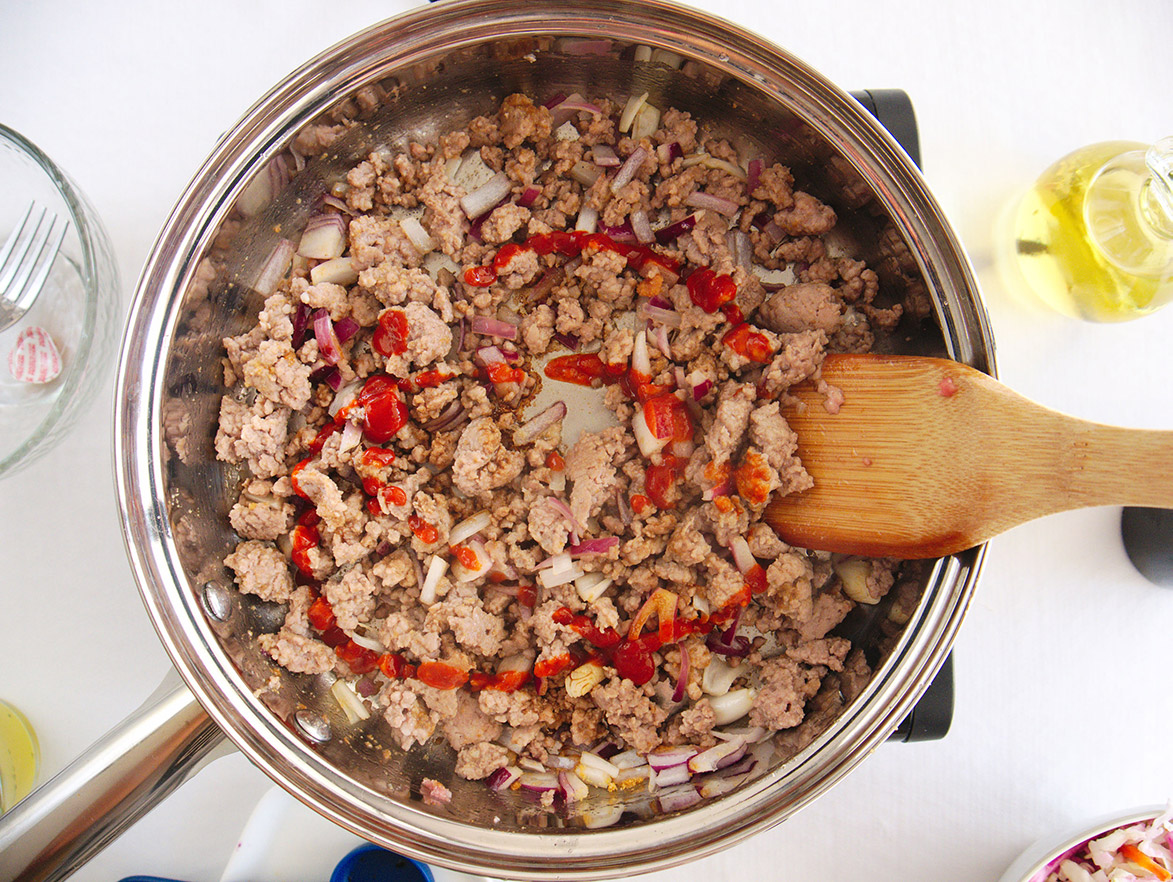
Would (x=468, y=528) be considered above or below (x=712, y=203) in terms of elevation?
below

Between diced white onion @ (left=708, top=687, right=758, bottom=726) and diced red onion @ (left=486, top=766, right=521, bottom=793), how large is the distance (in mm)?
460

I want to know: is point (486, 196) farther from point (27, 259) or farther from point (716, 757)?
point (716, 757)

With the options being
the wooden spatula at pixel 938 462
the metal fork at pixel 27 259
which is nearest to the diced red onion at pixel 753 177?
the wooden spatula at pixel 938 462

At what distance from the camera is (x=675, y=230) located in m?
1.71

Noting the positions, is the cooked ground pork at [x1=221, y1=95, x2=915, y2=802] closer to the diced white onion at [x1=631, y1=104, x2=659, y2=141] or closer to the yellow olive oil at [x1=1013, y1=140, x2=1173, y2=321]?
the diced white onion at [x1=631, y1=104, x2=659, y2=141]

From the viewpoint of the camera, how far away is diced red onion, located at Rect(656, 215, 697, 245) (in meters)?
1.70

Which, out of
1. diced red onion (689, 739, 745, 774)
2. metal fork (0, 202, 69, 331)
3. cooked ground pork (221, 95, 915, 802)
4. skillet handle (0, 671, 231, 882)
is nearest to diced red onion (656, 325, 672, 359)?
cooked ground pork (221, 95, 915, 802)

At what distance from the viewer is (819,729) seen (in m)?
1.51

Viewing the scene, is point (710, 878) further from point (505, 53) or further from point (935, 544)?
point (505, 53)

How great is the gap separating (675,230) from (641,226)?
8cm

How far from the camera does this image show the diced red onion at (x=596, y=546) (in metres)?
1.66

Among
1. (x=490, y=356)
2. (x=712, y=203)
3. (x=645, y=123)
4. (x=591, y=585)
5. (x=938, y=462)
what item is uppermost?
(x=645, y=123)

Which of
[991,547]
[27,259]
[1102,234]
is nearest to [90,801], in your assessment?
[27,259]

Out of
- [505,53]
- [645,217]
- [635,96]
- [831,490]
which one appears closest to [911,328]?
[831,490]
